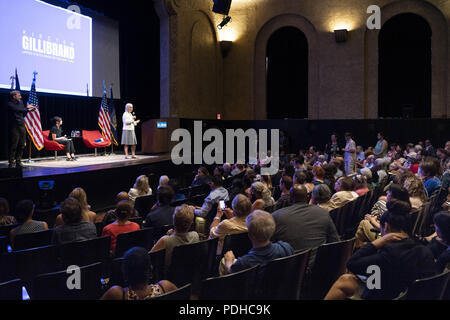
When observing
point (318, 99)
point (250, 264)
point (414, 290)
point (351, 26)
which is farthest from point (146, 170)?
point (351, 26)

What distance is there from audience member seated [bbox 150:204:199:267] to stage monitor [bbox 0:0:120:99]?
7.18 meters

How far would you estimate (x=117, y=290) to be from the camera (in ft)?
6.92

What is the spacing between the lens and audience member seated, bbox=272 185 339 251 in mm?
3225

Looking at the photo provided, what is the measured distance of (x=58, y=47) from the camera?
33.1 ft

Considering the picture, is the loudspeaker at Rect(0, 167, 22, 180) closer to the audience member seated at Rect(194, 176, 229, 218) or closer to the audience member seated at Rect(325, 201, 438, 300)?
the audience member seated at Rect(194, 176, 229, 218)

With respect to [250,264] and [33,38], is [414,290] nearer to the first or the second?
[250,264]

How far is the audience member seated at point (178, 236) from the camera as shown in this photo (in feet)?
10.0

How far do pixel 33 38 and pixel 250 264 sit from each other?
852 cm

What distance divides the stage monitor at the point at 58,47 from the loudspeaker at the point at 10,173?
3.45 m

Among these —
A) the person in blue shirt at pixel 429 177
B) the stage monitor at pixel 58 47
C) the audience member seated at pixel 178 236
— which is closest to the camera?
the audience member seated at pixel 178 236

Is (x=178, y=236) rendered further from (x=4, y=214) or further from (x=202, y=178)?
(x=202, y=178)

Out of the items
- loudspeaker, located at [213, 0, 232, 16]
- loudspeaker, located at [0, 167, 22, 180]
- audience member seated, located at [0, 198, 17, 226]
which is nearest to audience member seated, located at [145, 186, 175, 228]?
audience member seated, located at [0, 198, 17, 226]

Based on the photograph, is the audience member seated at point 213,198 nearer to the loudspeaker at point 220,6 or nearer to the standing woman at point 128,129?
the standing woman at point 128,129

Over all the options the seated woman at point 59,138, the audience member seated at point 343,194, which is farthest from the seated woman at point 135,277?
the seated woman at point 59,138
